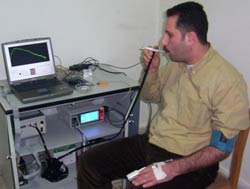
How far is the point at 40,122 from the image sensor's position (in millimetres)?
1910

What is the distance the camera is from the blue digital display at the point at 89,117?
2006mm

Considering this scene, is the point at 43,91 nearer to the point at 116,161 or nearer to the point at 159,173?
the point at 116,161

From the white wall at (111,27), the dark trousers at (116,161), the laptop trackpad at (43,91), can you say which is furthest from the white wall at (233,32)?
the laptop trackpad at (43,91)

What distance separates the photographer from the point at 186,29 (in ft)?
4.80

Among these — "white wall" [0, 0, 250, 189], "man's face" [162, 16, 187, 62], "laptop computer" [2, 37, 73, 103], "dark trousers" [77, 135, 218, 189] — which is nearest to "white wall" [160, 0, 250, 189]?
"white wall" [0, 0, 250, 189]

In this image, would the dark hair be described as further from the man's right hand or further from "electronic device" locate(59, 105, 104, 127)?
"electronic device" locate(59, 105, 104, 127)

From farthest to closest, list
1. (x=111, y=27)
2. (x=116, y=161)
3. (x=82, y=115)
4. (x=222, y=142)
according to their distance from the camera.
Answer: (x=111, y=27) < (x=82, y=115) < (x=116, y=161) < (x=222, y=142)

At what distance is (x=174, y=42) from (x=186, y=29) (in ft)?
0.26

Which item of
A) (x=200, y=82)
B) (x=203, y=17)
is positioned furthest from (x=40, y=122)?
(x=203, y=17)

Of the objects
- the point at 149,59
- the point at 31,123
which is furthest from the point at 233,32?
the point at 31,123

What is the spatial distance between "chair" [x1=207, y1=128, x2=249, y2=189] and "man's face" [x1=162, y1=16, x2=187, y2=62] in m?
0.43

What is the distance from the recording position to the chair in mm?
1494

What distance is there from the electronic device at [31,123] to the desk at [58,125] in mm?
33

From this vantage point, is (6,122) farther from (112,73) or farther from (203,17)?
(203,17)
